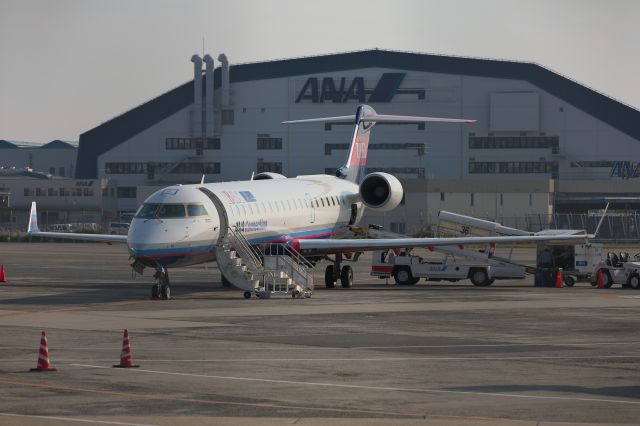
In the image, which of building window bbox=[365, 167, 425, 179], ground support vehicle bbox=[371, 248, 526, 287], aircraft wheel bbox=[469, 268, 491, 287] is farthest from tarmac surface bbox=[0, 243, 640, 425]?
building window bbox=[365, 167, 425, 179]

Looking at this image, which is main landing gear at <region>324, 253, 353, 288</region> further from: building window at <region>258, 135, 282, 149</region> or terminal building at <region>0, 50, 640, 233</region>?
building window at <region>258, 135, 282, 149</region>

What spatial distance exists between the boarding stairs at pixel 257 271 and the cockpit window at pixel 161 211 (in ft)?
6.87

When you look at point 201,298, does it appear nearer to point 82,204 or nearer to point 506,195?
point 506,195

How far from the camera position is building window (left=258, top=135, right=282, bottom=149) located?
12212cm

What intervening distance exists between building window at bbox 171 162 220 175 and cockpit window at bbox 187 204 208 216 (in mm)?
83971

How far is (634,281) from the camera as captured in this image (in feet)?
151

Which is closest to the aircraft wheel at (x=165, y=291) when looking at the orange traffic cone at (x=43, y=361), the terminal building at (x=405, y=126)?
the orange traffic cone at (x=43, y=361)

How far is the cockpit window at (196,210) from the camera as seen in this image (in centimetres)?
3903

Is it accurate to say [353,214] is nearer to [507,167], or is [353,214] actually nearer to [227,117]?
[507,167]

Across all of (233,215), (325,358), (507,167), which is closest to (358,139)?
(233,215)

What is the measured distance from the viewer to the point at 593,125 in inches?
4675

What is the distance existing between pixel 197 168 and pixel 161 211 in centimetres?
8575

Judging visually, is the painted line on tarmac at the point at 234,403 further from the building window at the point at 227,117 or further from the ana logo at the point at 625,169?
the building window at the point at 227,117

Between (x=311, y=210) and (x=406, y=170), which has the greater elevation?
(x=406, y=170)
